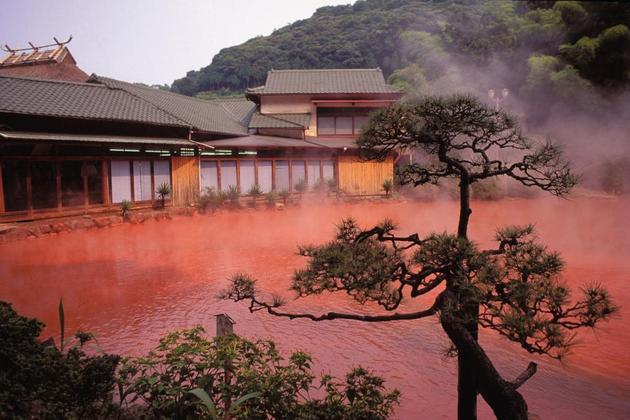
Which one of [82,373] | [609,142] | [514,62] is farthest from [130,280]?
[514,62]

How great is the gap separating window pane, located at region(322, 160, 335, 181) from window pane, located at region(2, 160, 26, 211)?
12.8 m

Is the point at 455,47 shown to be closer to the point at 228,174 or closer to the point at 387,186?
the point at 387,186

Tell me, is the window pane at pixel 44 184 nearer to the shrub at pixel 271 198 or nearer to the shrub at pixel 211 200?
the shrub at pixel 211 200

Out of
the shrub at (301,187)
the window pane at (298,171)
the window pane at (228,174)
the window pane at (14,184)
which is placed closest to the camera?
the window pane at (14,184)

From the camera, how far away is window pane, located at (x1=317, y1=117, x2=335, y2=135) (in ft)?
79.6

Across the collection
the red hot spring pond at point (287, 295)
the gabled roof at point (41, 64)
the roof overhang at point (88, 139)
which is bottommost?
the red hot spring pond at point (287, 295)

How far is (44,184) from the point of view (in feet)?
45.7

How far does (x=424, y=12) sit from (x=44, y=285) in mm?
55677

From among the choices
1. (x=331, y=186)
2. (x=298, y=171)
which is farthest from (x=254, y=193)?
(x=331, y=186)

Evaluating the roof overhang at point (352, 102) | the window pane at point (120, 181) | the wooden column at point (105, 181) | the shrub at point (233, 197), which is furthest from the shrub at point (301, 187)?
the wooden column at point (105, 181)

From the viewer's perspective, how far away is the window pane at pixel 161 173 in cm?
1702

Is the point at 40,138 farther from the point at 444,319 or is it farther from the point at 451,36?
the point at 451,36

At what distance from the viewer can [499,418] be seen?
330 cm

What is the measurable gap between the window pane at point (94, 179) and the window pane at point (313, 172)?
377 inches
